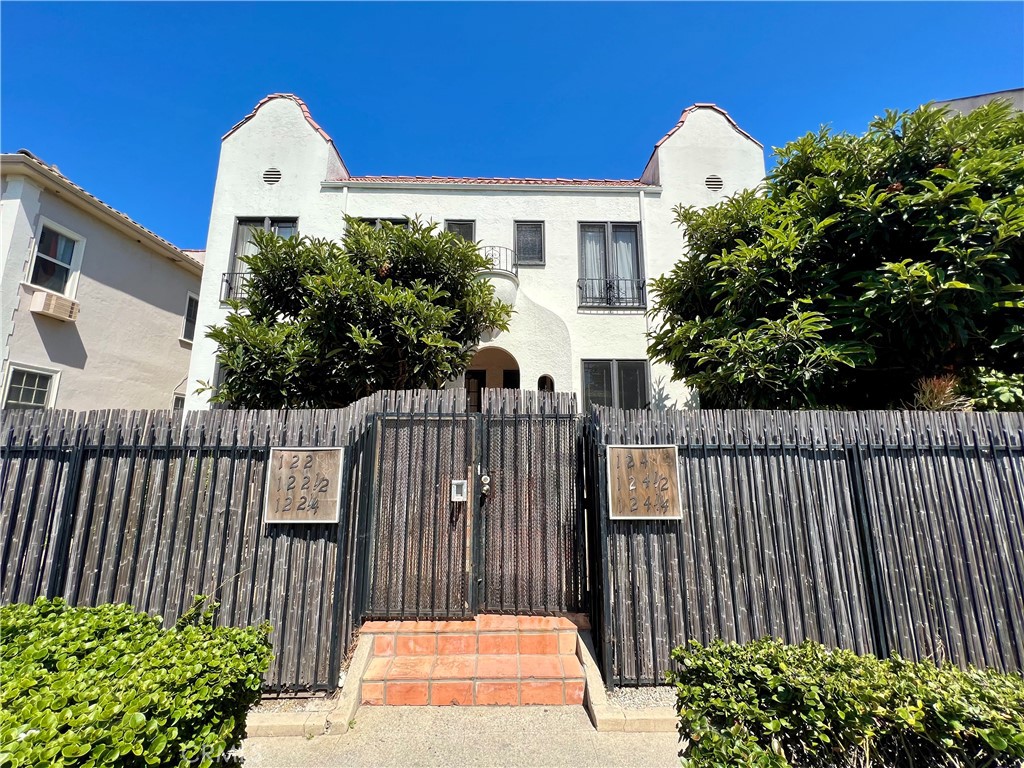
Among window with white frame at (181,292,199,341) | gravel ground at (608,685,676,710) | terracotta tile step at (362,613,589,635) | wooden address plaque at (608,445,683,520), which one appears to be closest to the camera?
gravel ground at (608,685,676,710)

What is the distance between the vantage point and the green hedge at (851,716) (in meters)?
1.93

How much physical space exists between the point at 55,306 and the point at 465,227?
948 cm

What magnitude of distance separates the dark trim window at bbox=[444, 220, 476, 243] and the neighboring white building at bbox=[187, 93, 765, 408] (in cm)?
4

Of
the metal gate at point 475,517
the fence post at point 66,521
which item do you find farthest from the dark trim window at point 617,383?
the fence post at point 66,521

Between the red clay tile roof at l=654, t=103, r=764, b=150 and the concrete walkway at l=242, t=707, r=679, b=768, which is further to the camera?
the red clay tile roof at l=654, t=103, r=764, b=150

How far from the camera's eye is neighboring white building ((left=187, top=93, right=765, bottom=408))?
10.3 meters

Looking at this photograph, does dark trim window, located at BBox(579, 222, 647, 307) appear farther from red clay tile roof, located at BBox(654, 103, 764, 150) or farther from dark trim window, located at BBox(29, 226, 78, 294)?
dark trim window, located at BBox(29, 226, 78, 294)

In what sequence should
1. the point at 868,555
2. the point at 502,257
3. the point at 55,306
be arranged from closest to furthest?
the point at 868,555 → the point at 55,306 → the point at 502,257

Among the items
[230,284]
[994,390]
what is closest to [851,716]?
[994,390]

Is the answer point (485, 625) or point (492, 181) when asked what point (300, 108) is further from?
point (485, 625)

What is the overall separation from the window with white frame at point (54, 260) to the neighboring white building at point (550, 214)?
3137 mm

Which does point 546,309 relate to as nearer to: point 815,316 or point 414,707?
point 815,316

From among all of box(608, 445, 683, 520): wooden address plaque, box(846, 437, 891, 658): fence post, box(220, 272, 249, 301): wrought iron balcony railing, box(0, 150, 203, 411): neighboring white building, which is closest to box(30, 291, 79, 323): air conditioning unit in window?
box(0, 150, 203, 411): neighboring white building

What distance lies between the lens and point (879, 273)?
19.2ft
